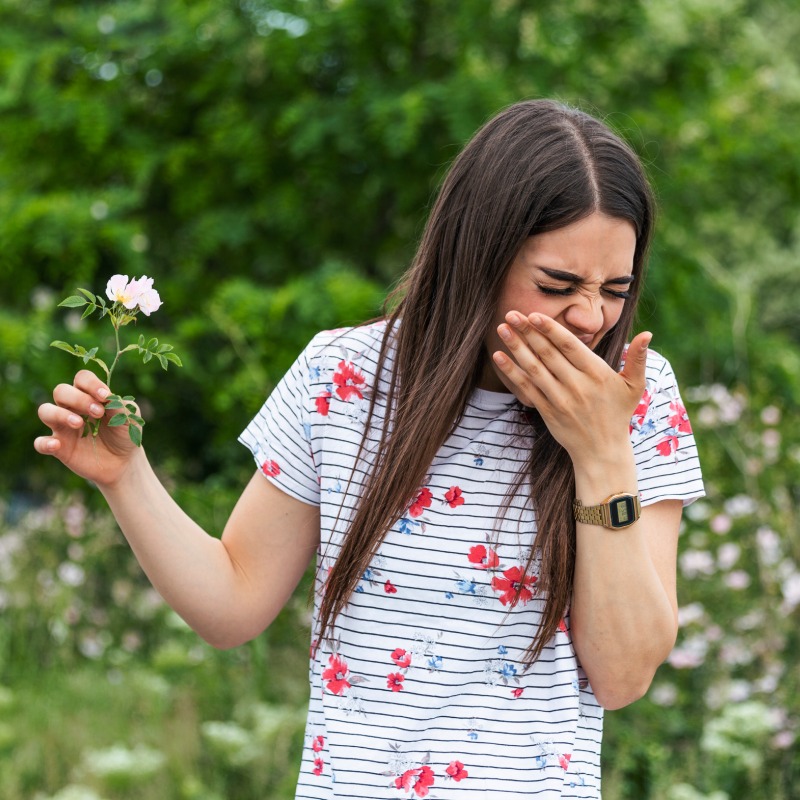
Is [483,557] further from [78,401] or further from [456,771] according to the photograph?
[78,401]

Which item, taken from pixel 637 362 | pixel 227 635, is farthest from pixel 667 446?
pixel 227 635

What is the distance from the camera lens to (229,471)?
4.58 meters

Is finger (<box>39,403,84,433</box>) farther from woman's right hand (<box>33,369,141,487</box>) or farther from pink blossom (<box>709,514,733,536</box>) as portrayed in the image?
pink blossom (<box>709,514,733,536</box>)

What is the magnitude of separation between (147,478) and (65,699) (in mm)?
2799

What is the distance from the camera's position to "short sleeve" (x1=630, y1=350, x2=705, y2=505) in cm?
164

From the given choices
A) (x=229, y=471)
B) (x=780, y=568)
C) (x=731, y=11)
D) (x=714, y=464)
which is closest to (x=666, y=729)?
(x=780, y=568)

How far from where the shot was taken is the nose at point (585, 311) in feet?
5.16

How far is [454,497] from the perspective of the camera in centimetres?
165

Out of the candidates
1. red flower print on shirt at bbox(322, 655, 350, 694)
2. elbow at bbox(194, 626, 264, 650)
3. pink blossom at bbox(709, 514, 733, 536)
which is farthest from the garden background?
red flower print on shirt at bbox(322, 655, 350, 694)

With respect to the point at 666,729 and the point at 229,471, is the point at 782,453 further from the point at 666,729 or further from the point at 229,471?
the point at 229,471

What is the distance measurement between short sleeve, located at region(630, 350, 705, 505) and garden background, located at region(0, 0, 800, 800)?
208cm

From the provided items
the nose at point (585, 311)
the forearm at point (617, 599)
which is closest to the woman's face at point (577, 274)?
the nose at point (585, 311)

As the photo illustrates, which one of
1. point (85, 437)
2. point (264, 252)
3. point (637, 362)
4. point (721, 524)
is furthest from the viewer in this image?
point (264, 252)

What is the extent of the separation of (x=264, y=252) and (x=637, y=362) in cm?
377
